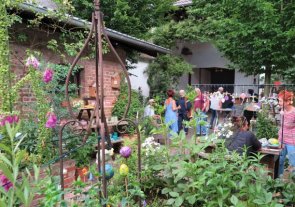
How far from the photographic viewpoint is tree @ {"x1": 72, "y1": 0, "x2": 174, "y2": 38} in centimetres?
984

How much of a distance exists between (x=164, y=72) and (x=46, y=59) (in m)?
7.55

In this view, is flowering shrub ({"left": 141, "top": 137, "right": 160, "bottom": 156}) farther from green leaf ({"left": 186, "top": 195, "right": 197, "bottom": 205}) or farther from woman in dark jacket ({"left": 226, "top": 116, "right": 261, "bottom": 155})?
woman in dark jacket ({"left": 226, "top": 116, "right": 261, "bottom": 155})

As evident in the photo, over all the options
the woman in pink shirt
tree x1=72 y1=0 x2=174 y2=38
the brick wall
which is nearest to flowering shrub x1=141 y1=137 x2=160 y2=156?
the woman in pink shirt

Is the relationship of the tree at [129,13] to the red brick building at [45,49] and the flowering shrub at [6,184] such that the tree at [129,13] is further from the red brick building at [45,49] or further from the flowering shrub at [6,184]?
the flowering shrub at [6,184]

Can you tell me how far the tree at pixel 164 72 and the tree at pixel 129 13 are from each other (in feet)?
5.50

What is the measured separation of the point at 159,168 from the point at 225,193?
1.60ft

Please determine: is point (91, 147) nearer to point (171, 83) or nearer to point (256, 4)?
point (256, 4)

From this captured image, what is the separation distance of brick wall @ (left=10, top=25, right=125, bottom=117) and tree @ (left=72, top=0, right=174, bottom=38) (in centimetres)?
301

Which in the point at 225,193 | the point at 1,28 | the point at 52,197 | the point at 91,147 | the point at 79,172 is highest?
the point at 1,28

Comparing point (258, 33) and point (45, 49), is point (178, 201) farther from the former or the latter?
point (258, 33)

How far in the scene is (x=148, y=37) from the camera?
37.7 ft

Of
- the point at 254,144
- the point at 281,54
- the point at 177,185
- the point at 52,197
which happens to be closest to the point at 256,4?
the point at 281,54

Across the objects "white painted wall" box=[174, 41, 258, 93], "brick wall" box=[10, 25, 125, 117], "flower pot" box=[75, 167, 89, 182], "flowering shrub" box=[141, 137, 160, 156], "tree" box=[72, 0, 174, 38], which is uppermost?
"tree" box=[72, 0, 174, 38]

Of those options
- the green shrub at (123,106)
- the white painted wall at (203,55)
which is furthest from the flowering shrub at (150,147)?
the white painted wall at (203,55)
